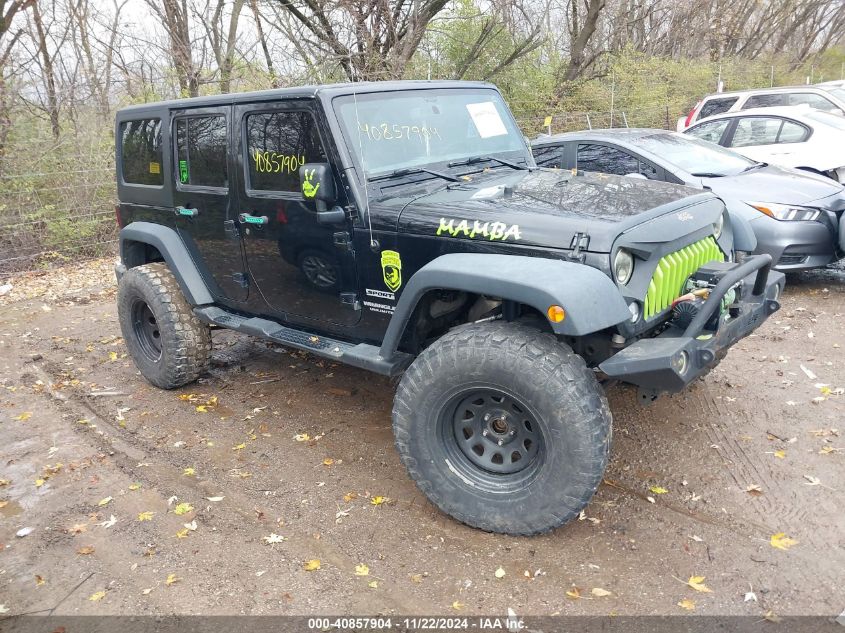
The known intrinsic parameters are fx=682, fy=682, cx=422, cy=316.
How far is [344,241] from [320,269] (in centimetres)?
32

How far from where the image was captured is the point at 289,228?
4.00 metres

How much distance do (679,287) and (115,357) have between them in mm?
4901

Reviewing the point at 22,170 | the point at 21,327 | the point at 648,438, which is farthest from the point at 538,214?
the point at 22,170

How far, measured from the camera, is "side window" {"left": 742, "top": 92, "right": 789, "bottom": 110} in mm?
11250

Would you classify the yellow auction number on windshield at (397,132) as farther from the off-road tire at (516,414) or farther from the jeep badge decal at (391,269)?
the off-road tire at (516,414)

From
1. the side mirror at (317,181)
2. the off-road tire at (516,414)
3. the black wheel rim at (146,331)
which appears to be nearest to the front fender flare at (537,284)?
the off-road tire at (516,414)

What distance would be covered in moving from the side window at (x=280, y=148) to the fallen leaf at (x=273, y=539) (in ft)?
6.21

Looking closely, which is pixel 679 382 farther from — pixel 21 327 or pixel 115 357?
pixel 21 327

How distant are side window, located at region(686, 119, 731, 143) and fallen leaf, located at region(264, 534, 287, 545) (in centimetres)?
773

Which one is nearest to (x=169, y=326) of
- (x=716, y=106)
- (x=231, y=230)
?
(x=231, y=230)

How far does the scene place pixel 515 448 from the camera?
3229 mm

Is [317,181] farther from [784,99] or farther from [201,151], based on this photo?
[784,99]

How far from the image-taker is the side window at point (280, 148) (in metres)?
3.81

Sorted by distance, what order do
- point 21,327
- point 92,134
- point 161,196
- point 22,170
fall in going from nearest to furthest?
point 161,196
point 21,327
point 22,170
point 92,134
